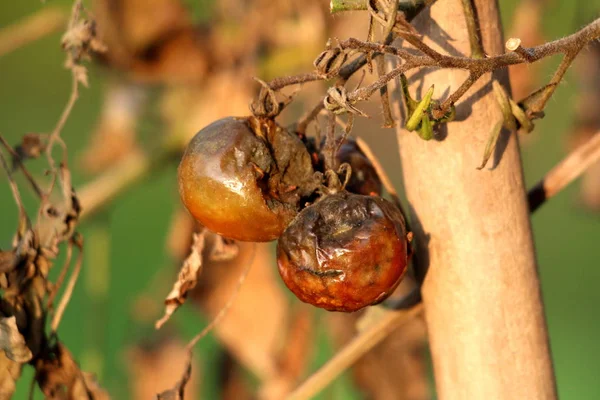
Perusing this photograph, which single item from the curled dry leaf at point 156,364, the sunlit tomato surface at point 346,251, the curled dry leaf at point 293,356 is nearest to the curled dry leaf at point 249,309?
the curled dry leaf at point 293,356

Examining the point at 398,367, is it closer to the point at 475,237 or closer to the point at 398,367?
the point at 398,367

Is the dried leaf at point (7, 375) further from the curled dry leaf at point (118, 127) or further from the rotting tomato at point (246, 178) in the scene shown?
the curled dry leaf at point (118, 127)

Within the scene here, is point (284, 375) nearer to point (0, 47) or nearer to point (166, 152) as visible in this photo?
point (166, 152)

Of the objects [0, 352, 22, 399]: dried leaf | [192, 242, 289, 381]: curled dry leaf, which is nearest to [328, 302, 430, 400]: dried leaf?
[192, 242, 289, 381]: curled dry leaf

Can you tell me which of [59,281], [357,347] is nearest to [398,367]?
[357,347]

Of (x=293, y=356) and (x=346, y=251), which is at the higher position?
(x=346, y=251)
